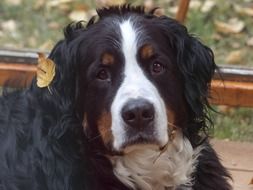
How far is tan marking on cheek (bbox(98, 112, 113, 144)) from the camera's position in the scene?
10.5 ft

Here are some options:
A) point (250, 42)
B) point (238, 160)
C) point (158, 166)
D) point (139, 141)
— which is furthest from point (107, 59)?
point (250, 42)

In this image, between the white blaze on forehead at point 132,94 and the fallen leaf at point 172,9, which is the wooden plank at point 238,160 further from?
the fallen leaf at point 172,9

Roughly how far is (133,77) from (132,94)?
0.10 meters

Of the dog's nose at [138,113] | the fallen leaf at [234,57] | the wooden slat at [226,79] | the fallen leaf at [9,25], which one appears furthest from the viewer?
the fallen leaf at [9,25]

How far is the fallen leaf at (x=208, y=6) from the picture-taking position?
600 cm

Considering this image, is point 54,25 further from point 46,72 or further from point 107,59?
point 107,59

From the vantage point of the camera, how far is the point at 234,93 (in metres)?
4.70

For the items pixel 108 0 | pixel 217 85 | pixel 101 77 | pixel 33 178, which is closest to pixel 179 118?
pixel 101 77

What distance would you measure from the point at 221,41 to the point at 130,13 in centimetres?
242

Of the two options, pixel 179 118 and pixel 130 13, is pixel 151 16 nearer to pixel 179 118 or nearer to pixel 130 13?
pixel 130 13

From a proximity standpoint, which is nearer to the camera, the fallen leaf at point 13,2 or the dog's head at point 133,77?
the dog's head at point 133,77

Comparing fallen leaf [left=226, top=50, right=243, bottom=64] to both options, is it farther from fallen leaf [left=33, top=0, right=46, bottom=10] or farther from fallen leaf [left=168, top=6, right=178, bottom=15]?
fallen leaf [left=33, top=0, right=46, bottom=10]

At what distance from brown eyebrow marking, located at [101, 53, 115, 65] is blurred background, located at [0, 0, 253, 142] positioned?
223 centimetres

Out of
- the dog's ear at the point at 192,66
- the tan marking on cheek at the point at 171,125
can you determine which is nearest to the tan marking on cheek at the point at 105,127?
the tan marking on cheek at the point at 171,125
